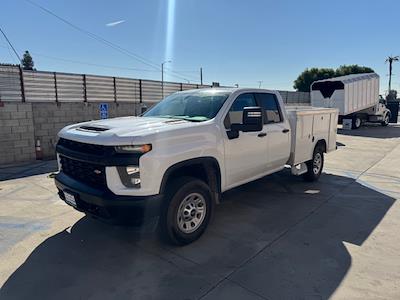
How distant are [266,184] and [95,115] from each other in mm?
7478

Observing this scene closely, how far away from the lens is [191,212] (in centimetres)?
379

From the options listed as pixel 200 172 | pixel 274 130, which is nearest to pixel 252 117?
pixel 200 172

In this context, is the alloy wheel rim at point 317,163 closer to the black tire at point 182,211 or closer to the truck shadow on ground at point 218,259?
the truck shadow on ground at point 218,259

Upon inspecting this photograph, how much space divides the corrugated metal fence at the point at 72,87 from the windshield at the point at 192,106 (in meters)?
6.24

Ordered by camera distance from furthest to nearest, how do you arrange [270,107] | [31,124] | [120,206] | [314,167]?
1. [31,124]
2. [314,167]
3. [270,107]
4. [120,206]

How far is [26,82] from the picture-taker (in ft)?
31.0

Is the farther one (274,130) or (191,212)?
(274,130)

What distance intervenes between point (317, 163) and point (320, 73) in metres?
49.7

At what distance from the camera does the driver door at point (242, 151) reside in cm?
422

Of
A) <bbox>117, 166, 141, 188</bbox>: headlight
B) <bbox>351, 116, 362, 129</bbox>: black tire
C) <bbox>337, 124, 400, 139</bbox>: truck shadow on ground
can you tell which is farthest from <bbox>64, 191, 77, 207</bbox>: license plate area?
<bbox>351, 116, 362, 129</bbox>: black tire

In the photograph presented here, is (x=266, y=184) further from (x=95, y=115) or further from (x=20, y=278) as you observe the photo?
(x=95, y=115)

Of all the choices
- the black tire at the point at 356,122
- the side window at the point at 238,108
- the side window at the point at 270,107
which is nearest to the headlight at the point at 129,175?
the side window at the point at 238,108

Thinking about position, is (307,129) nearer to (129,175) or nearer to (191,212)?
(191,212)

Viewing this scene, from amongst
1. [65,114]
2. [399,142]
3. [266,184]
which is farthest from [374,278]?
[399,142]
